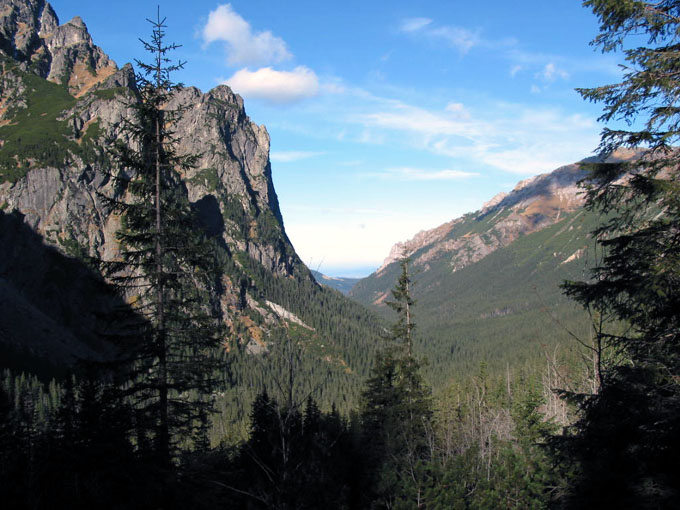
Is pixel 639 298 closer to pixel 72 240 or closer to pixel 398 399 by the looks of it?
pixel 398 399

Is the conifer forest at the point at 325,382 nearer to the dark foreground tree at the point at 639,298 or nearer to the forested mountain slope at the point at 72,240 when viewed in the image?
the dark foreground tree at the point at 639,298

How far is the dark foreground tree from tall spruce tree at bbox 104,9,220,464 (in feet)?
32.4

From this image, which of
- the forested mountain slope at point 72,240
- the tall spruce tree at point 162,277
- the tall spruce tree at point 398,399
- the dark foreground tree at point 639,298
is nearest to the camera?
the dark foreground tree at point 639,298

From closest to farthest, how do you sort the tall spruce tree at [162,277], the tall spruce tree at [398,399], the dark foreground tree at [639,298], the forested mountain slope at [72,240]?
the dark foreground tree at [639,298] → the tall spruce tree at [162,277] → the tall spruce tree at [398,399] → the forested mountain slope at [72,240]

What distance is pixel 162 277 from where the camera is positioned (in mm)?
12359

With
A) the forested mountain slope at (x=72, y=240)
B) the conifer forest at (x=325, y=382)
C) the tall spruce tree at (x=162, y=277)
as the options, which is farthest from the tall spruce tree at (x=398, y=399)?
the forested mountain slope at (x=72, y=240)

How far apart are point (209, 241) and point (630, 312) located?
38.9ft

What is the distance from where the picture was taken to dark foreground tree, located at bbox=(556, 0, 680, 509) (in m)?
6.86

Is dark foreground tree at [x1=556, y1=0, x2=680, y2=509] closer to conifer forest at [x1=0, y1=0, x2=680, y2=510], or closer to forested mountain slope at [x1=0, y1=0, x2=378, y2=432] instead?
conifer forest at [x1=0, y1=0, x2=680, y2=510]

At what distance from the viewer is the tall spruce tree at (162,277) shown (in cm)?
1188

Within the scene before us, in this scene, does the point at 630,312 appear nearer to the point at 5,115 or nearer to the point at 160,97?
the point at 160,97

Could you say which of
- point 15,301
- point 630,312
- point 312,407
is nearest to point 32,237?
point 15,301

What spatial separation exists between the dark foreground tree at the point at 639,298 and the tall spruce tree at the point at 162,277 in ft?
32.4

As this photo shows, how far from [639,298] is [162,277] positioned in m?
12.2
